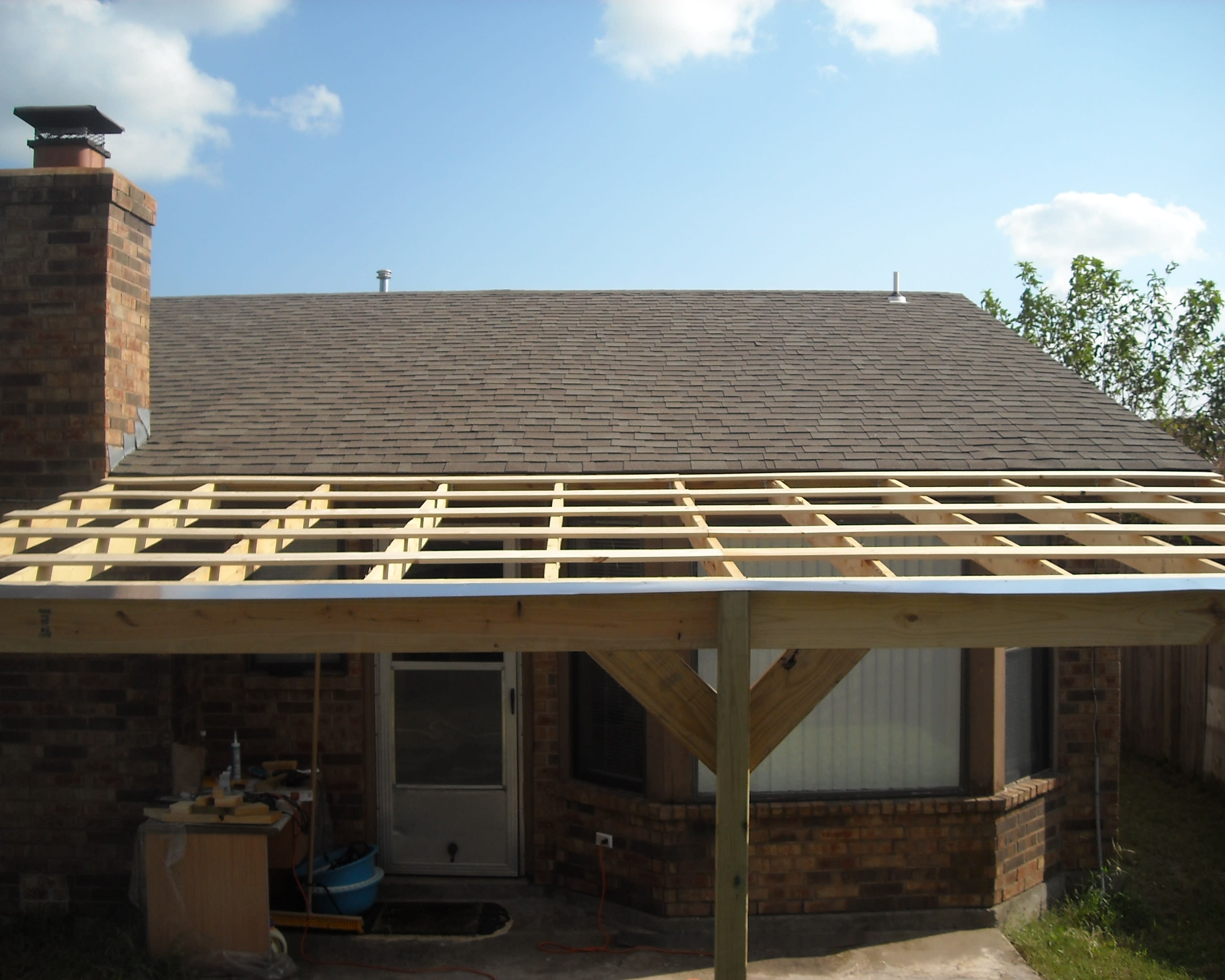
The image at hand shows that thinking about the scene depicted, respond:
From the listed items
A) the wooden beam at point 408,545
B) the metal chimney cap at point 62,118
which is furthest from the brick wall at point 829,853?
the metal chimney cap at point 62,118

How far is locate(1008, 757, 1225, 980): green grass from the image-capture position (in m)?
5.98

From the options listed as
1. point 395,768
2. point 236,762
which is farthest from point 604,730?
point 236,762

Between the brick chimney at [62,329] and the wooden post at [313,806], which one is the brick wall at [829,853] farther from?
the brick chimney at [62,329]

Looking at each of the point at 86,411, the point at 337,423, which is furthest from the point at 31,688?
the point at 337,423

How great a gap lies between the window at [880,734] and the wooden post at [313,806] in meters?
2.67

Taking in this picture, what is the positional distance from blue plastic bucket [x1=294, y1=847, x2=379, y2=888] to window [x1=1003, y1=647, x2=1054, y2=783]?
4.68 meters

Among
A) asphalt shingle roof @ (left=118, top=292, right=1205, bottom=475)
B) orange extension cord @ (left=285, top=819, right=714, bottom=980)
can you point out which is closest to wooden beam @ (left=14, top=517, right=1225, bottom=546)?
asphalt shingle roof @ (left=118, top=292, right=1205, bottom=475)

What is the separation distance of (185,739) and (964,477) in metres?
5.73

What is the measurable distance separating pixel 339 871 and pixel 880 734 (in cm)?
392

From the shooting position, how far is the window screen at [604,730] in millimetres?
6691

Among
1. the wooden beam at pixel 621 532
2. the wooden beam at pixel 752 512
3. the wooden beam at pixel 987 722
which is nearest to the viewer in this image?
the wooden beam at pixel 621 532

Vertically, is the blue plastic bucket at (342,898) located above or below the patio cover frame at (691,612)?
below

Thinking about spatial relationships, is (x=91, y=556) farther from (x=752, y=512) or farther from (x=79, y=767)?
(x=752, y=512)

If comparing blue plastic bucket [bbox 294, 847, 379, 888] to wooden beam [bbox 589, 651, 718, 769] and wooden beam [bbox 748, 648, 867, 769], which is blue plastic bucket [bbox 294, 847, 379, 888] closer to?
wooden beam [bbox 589, 651, 718, 769]
